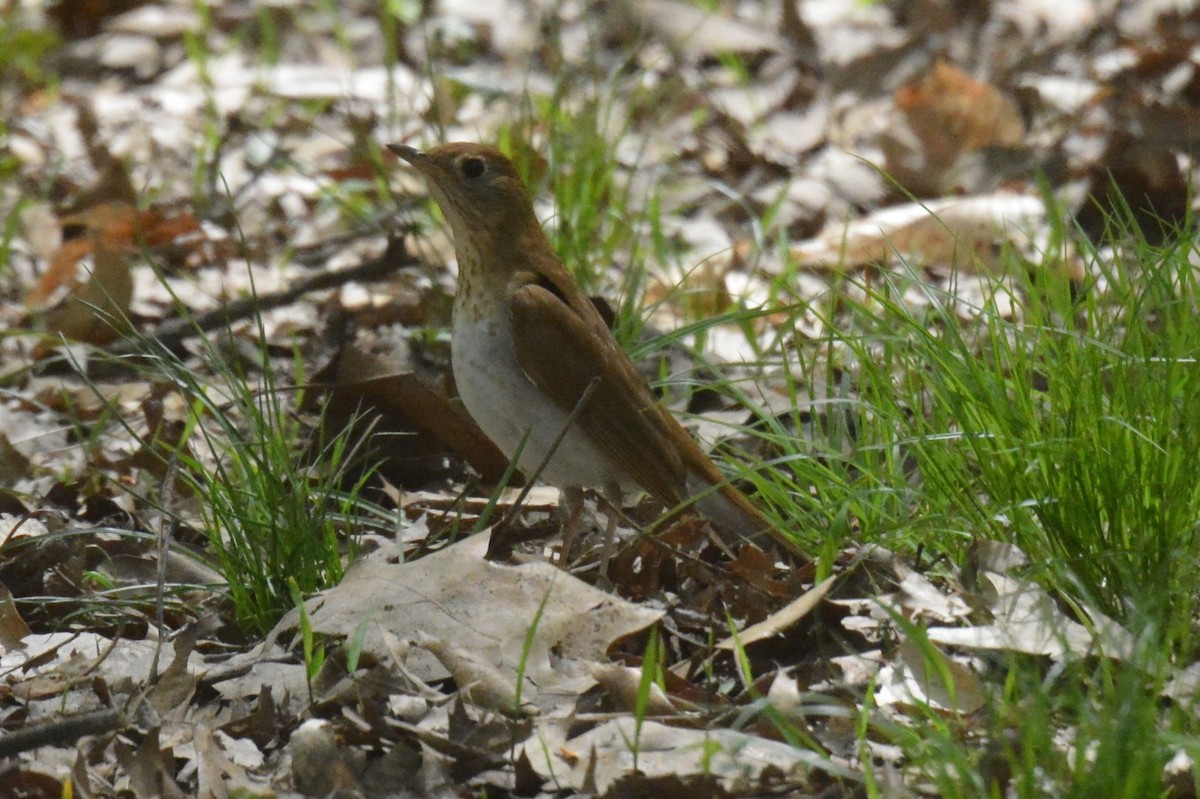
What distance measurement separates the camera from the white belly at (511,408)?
13.8 feet

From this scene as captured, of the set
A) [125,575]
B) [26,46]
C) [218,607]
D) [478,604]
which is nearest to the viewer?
[478,604]

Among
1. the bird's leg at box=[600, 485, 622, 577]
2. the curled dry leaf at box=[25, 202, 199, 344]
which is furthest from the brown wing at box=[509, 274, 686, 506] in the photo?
the curled dry leaf at box=[25, 202, 199, 344]

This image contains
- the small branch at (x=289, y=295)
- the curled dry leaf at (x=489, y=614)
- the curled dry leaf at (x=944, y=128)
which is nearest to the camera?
the curled dry leaf at (x=489, y=614)

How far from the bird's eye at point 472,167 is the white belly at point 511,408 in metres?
0.53

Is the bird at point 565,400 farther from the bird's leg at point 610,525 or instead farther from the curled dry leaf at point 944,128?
the curled dry leaf at point 944,128

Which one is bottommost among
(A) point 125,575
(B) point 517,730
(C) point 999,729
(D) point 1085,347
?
(A) point 125,575

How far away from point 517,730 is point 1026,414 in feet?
4.61

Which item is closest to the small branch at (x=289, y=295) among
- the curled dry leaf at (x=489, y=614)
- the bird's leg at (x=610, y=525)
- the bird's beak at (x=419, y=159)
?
the bird's beak at (x=419, y=159)

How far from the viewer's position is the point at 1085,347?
11.5 feet

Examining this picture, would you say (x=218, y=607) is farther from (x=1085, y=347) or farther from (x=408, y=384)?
(x=1085, y=347)

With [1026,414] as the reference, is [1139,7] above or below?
above

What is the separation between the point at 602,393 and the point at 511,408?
265 millimetres

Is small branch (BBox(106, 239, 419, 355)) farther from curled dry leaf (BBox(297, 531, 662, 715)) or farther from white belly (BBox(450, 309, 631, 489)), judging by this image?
curled dry leaf (BBox(297, 531, 662, 715))

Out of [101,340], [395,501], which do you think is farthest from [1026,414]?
[101,340]
